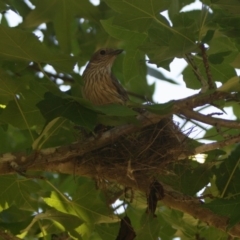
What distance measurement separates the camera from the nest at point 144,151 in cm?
400

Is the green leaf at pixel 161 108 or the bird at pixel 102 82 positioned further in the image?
the bird at pixel 102 82

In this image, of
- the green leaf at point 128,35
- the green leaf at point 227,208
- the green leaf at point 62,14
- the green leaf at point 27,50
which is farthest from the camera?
the green leaf at point 62,14

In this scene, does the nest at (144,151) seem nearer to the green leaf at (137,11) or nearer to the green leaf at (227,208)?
the green leaf at (227,208)

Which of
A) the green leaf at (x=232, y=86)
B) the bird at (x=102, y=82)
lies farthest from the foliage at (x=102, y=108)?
the bird at (x=102, y=82)

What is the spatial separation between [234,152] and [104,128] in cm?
81

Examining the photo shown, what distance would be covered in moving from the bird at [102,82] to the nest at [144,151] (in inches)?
21.2

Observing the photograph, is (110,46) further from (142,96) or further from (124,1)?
(124,1)

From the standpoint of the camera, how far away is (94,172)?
13.3 feet

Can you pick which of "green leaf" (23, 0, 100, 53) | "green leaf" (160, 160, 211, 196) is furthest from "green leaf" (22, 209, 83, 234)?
"green leaf" (23, 0, 100, 53)

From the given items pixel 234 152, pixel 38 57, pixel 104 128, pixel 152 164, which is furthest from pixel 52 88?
pixel 234 152

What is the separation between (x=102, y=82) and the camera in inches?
205

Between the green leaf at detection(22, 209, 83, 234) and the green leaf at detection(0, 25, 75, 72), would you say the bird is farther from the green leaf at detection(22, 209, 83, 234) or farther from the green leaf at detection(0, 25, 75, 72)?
the green leaf at detection(0, 25, 75, 72)

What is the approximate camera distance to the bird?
16.4ft

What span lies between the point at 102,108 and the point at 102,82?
1.95 metres
